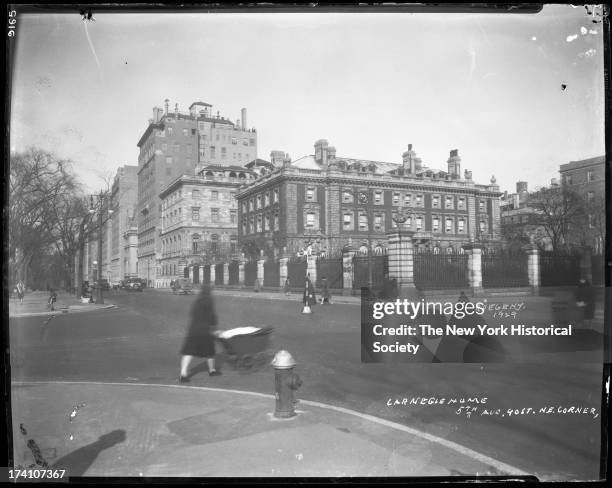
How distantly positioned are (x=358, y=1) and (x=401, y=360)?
2957mm

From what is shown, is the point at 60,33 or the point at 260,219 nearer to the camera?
the point at 60,33

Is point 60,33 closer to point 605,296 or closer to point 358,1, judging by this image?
point 358,1

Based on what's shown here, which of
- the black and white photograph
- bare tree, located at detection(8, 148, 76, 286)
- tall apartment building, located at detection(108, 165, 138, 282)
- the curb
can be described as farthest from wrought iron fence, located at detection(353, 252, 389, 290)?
bare tree, located at detection(8, 148, 76, 286)

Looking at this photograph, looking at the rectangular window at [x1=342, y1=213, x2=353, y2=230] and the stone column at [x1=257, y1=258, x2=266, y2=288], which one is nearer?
the rectangular window at [x1=342, y1=213, x2=353, y2=230]

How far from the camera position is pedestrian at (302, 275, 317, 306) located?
4719mm

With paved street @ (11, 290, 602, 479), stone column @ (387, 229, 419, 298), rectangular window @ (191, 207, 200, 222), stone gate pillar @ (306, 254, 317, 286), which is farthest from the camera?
stone gate pillar @ (306, 254, 317, 286)

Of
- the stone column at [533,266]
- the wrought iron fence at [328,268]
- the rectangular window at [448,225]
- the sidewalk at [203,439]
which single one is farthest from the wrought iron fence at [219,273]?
the stone column at [533,266]

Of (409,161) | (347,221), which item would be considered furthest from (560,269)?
(347,221)

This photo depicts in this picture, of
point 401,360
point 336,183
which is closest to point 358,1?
point 336,183

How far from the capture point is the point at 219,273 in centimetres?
385

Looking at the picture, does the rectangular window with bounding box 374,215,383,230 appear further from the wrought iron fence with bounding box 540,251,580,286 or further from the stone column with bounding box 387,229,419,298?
the wrought iron fence with bounding box 540,251,580,286

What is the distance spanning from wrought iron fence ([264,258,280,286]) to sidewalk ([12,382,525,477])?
1283mm

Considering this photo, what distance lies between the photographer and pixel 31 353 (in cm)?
334

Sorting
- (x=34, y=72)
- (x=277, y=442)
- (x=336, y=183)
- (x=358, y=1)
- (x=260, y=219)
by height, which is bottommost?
(x=277, y=442)
